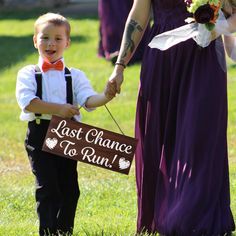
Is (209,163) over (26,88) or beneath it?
beneath

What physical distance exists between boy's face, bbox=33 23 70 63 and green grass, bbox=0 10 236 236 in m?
1.13

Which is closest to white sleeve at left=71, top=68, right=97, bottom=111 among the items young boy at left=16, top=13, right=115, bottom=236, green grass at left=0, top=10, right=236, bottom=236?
young boy at left=16, top=13, right=115, bottom=236

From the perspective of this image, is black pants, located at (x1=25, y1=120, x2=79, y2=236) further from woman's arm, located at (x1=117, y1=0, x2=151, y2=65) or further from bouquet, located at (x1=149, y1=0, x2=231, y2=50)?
bouquet, located at (x1=149, y1=0, x2=231, y2=50)

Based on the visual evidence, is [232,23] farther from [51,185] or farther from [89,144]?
[51,185]

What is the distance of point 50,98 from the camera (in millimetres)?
5188

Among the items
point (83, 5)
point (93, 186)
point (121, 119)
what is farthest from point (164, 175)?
point (83, 5)

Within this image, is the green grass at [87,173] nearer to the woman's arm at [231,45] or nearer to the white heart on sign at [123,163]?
the white heart on sign at [123,163]

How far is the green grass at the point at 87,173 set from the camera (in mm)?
6156

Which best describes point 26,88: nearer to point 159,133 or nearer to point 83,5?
point 159,133

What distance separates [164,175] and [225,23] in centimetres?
99

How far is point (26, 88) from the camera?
5137 millimetres

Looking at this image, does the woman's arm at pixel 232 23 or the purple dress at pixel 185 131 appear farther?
the purple dress at pixel 185 131

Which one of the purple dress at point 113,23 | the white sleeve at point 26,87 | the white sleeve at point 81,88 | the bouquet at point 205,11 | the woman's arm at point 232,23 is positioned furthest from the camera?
the purple dress at point 113,23

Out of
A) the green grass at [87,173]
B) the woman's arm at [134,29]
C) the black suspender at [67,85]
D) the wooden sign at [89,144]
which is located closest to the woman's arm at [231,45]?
the woman's arm at [134,29]
